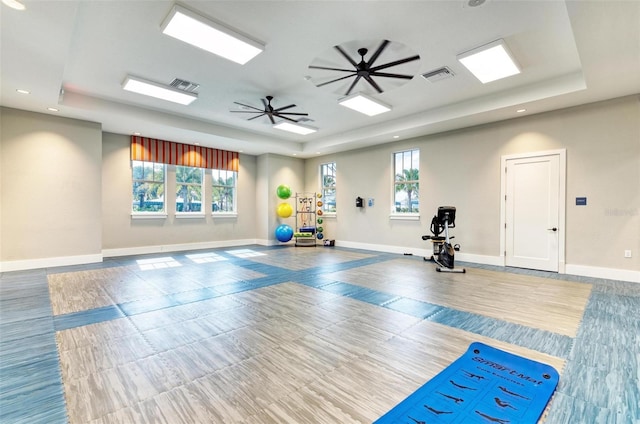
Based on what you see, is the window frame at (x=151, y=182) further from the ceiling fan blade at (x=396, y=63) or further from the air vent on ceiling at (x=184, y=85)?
the ceiling fan blade at (x=396, y=63)

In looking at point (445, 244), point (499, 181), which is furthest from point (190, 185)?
point (499, 181)

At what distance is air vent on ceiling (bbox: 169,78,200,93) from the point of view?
5328 mm

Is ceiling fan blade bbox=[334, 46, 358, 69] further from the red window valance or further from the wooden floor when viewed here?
the red window valance

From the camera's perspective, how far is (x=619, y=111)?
17.7 ft

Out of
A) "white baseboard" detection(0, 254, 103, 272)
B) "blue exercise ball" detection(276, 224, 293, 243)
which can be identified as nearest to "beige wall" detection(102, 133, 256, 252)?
"white baseboard" detection(0, 254, 103, 272)

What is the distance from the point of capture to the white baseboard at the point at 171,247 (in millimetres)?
8031

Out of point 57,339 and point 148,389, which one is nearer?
point 148,389

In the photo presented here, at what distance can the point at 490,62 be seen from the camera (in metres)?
4.57

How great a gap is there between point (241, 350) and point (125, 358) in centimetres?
99

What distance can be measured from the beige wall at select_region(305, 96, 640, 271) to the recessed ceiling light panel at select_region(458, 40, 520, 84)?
219cm

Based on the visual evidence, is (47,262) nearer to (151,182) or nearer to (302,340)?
(151,182)

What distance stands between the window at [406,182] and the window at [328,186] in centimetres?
255

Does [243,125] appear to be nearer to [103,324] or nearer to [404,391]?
[103,324]

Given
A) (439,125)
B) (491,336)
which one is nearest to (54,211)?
(491,336)
